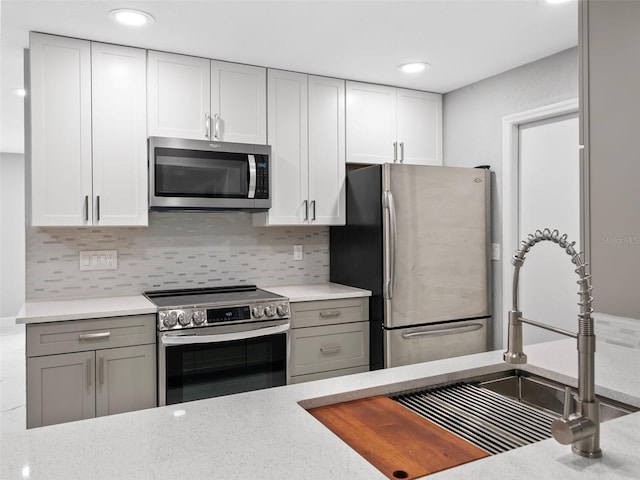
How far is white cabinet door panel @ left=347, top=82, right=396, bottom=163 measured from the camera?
11.3ft

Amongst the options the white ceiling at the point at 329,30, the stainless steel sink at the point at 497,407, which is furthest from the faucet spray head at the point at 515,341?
the white ceiling at the point at 329,30

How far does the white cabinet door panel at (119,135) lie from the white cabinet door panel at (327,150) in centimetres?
110

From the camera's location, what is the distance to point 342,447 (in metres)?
1.00

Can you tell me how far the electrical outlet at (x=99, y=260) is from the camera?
2.92m

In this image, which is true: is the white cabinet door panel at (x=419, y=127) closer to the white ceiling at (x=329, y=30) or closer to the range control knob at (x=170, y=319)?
the white ceiling at (x=329, y=30)

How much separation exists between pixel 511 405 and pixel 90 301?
2338 mm

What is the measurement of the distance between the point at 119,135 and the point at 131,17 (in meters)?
0.66

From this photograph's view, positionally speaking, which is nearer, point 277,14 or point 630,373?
point 630,373

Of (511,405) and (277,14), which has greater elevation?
(277,14)

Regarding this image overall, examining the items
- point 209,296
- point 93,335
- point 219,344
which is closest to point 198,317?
point 219,344

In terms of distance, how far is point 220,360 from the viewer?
2662 mm

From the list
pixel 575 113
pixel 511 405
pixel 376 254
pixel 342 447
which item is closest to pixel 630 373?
pixel 511 405

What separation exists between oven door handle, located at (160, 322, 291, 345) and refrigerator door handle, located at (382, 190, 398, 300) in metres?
0.67

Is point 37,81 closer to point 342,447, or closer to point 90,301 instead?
point 90,301
